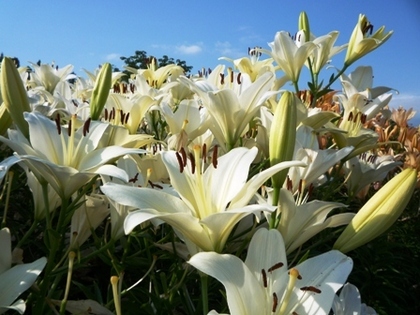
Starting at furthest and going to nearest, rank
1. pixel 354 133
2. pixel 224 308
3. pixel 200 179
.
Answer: pixel 354 133 → pixel 224 308 → pixel 200 179

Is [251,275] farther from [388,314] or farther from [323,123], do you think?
[388,314]

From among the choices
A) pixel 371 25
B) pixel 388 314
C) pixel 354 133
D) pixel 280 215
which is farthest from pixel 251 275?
pixel 371 25

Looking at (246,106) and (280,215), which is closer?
(280,215)

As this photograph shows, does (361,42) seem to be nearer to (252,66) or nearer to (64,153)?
(252,66)

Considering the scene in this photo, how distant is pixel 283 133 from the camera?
87cm

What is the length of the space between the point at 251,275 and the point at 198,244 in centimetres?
10

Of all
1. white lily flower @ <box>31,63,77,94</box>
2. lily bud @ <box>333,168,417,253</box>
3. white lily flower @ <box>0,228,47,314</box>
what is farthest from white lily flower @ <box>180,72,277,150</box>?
white lily flower @ <box>31,63,77,94</box>

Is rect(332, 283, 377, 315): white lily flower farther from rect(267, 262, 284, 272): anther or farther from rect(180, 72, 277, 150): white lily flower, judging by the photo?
rect(180, 72, 277, 150): white lily flower

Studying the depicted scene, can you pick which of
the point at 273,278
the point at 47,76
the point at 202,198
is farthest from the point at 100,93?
the point at 47,76

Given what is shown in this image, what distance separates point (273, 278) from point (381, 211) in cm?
21

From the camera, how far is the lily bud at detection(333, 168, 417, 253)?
800 mm

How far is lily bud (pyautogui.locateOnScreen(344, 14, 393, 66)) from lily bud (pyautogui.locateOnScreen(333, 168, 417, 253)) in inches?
41.5

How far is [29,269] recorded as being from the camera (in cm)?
84

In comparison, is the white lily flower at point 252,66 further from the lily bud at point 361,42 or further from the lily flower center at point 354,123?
the lily flower center at point 354,123
